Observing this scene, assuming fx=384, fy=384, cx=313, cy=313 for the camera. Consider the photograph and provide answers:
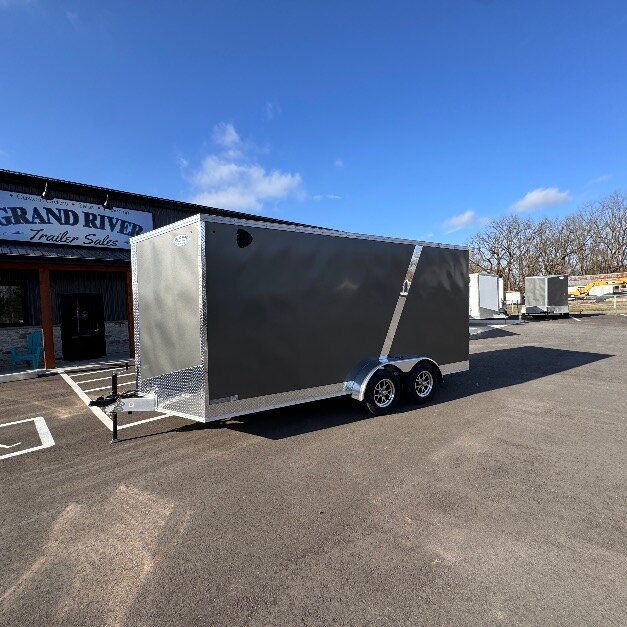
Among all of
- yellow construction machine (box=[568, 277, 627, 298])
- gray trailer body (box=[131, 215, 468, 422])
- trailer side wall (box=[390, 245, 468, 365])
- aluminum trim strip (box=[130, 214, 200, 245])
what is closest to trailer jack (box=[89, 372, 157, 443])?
gray trailer body (box=[131, 215, 468, 422])

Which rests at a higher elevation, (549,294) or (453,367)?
(549,294)

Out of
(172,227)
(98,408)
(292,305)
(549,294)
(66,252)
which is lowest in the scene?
(98,408)

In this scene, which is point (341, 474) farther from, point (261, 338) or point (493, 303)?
point (493, 303)

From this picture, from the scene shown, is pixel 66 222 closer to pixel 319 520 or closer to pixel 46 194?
pixel 46 194

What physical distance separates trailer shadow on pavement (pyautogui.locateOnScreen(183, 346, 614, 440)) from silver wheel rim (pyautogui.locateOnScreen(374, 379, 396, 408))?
30cm

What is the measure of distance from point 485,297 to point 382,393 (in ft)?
77.6

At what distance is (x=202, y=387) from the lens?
16.4ft

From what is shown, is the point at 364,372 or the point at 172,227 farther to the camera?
the point at 364,372

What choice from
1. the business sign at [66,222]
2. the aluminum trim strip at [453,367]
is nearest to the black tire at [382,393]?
the aluminum trim strip at [453,367]

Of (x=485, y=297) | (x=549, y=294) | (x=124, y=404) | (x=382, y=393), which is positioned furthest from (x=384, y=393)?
(x=549, y=294)

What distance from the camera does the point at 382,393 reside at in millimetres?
6773

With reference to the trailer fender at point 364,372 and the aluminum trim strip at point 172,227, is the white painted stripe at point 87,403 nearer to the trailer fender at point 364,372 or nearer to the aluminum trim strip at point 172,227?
the aluminum trim strip at point 172,227

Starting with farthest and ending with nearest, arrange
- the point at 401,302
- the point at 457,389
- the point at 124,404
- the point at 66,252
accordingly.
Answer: the point at 66,252 < the point at 457,389 < the point at 401,302 < the point at 124,404

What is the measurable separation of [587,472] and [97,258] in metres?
14.0
